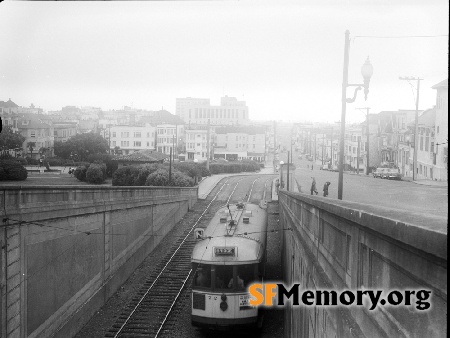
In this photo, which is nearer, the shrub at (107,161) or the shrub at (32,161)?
the shrub at (32,161)

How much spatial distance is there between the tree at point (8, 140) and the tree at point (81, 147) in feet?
32.4

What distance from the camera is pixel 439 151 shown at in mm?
37906

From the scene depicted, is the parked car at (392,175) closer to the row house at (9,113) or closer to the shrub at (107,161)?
the shrub at (107,161)

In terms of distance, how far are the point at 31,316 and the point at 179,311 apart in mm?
5214

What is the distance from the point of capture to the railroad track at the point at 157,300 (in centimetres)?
1477

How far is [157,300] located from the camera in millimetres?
17094

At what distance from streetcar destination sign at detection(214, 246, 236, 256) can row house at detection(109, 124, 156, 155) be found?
52.4 metres

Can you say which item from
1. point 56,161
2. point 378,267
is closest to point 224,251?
point 378,267

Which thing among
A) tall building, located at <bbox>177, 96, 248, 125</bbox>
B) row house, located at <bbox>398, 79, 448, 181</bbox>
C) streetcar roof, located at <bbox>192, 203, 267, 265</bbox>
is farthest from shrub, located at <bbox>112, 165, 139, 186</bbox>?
tall building, located at <bbox>177, 96, 248, 125</bbox>

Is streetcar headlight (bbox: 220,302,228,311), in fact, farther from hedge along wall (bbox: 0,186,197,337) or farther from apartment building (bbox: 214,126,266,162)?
apartment building (bbox: 214,126,266,162)

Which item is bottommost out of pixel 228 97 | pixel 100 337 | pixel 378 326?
A: pixel 100 337

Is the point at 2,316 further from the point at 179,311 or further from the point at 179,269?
the point at 179,269

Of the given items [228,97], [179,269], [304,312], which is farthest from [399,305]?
[228,97]

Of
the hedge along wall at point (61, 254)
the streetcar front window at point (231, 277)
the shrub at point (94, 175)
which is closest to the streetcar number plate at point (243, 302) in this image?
the streetcar front window at point (231, 277)
